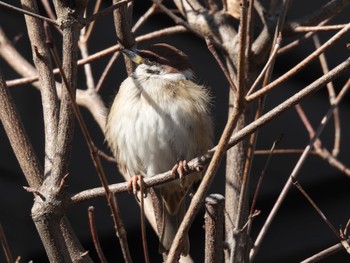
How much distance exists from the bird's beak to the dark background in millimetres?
1866

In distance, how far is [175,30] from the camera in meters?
3.17

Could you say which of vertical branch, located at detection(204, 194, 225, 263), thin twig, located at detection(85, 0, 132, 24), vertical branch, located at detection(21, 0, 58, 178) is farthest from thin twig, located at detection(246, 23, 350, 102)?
vertical branch, located at detection(21, 0, 58, 178)

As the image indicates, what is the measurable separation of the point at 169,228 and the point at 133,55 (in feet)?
2.20

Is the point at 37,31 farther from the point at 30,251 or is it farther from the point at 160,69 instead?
the point at 30,251

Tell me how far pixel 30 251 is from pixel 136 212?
2.27ft

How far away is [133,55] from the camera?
2.99 metres


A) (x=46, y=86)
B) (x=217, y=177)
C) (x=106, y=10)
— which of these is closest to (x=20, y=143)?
(x=46, y=86)

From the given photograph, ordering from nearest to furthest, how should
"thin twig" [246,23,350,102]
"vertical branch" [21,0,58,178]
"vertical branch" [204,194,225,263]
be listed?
"thin twig" [246,23,350,102], "vertical branch" [204,194,225,263], "vertical branch" [21,0,58,178]

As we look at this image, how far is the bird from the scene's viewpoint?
Answer: 306 centimetres

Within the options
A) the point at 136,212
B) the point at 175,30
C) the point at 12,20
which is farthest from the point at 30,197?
the point at 175,30

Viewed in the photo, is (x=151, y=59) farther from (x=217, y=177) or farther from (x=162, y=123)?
(x=217, y=177)

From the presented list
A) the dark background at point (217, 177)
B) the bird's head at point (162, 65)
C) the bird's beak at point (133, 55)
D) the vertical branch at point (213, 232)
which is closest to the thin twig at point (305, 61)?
the vertical branch at point (213, 232)

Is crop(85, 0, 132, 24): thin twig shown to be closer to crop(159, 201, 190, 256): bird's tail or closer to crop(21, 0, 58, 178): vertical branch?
crop(21, 0, 58, 178): vertical branch

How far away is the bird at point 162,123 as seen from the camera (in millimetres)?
3057
